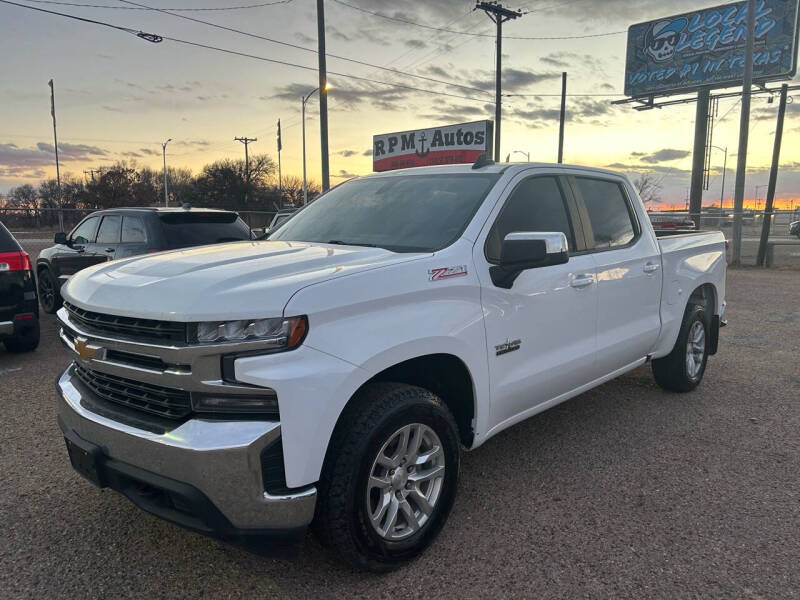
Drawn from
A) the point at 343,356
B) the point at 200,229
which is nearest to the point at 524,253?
the point at 343,356

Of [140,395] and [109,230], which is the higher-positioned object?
[109,230]

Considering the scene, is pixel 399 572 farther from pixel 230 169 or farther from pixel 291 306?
pixel 230 169

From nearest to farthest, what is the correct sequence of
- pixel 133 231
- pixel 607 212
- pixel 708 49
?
pixel 607 212, pixel 133 231, pixel 708 49

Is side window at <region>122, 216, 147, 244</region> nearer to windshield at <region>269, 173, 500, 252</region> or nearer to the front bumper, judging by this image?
windshield at <region>269, 173, 500, 252</region>

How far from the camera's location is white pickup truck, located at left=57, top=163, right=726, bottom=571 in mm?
2248

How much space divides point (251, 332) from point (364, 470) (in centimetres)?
74

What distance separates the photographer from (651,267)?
455cm

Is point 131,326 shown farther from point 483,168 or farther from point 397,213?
point 483,168

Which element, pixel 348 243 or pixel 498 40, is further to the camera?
pixel 498 40

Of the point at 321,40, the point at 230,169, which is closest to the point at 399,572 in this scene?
the point at 321,40

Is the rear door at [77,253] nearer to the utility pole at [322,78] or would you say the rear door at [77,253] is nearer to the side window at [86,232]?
the side window at [86,232]

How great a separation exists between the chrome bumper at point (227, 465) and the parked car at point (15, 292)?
503 centimetres

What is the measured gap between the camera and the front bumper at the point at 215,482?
2.20 metres

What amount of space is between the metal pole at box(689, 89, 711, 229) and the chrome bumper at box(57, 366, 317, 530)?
28.6m
